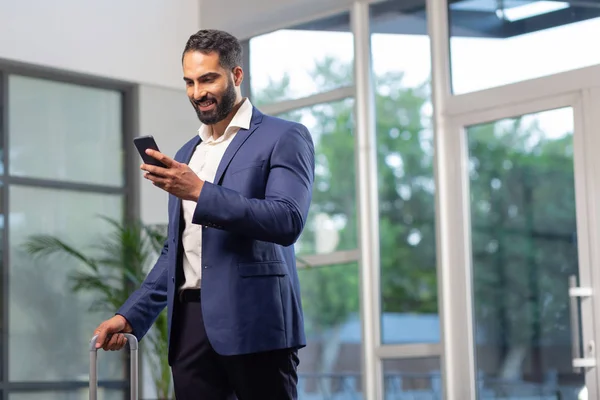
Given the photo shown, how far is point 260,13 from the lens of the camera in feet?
20.1

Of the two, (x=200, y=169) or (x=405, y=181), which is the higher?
(x=405, y=181)

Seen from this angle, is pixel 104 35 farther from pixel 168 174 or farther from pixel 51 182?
pixel 168 174

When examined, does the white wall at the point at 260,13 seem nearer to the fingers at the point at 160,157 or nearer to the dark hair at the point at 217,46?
the dark hair at the point at 217,46

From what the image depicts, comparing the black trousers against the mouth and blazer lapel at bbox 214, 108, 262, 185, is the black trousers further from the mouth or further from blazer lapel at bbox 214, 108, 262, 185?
the mouth

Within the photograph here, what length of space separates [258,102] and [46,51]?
55.1 inches

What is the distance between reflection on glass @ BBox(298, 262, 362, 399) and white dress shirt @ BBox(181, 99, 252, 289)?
3.55 m

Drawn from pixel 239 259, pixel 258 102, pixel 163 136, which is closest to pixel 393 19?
pixel 258 102

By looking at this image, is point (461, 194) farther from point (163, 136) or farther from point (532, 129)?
point (163, 136)

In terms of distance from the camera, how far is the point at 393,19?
5668mm

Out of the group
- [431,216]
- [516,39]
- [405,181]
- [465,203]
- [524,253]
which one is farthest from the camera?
[405,181]

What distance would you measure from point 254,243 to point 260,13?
4269 mm

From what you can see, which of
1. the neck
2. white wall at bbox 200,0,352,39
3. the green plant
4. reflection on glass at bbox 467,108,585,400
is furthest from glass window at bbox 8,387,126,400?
the neck

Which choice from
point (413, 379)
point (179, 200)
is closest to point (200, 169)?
point (179, 200)

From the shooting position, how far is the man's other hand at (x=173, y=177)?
1.85 meters
